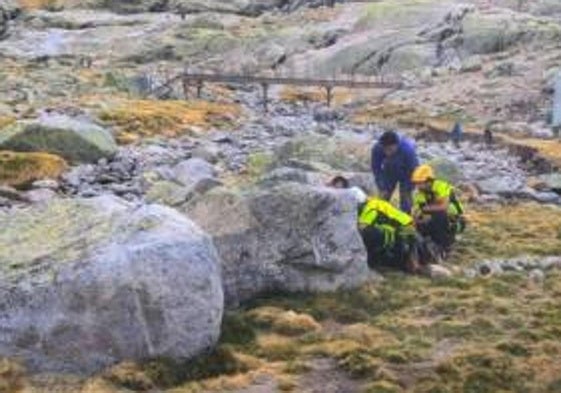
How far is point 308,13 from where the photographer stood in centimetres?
11244

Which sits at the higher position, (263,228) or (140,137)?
(263,228)

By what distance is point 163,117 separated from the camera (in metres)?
51.1

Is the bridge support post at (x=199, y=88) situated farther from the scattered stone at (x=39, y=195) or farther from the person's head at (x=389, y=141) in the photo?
the person's head at (x=389, y=141)

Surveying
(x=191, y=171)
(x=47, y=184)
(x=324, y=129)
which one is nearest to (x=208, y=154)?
(x=191, y=171)

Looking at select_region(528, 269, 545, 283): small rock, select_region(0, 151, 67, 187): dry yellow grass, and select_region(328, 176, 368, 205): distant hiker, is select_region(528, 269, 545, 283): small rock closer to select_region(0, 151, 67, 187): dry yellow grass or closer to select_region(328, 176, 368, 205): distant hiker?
select_region(328, 176, 368, 205): distant hiker

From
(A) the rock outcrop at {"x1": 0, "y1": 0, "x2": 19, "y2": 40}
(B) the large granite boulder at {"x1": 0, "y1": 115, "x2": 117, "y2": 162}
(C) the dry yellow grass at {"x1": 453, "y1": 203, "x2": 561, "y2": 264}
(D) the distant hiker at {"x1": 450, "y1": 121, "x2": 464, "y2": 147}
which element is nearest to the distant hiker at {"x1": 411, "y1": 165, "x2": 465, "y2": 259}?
(C) the dry yellow grass at {"x1": 453, "y1": 203, "x2": 561, "y2": 264}

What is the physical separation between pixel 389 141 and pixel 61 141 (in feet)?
56.0

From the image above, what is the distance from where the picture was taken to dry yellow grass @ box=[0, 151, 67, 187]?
30.9 m

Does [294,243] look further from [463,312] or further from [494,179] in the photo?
[494,179]

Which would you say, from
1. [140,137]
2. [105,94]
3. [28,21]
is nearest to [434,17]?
[105,94]

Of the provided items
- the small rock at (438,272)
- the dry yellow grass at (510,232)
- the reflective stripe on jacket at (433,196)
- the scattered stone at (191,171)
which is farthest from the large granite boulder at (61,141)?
the small rock at (438,272)

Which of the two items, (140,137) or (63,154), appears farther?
(140,137)

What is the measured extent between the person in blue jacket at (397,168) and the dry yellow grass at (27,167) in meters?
12.3

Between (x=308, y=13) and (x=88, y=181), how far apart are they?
83971 millimetres
